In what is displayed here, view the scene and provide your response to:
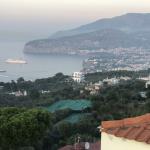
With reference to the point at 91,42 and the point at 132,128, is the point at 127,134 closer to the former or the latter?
the point at 132,128

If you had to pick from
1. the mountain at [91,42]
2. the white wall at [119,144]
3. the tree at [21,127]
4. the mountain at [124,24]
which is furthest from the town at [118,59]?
the white wall at [119,144]

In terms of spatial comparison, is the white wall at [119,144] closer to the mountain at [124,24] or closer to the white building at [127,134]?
the white building at [127,134]

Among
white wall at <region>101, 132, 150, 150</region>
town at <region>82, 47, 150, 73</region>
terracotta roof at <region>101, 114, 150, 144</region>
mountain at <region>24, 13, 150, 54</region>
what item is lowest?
town at <region>82, 47, 150, 73</region>

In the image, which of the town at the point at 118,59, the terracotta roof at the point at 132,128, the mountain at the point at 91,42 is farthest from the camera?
the mountain at the point at 91,42

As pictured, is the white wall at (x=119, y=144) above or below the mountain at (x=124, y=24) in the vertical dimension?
above

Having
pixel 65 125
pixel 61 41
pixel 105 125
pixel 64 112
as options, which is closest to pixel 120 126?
pixel 105 125

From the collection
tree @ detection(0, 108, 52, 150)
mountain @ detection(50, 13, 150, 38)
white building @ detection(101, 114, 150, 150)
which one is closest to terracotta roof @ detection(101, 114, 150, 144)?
white building @ detection(101, 114, 150, 150)

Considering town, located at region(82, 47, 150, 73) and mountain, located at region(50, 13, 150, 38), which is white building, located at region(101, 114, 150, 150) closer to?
town, located at region(82, 47, 150, 73)

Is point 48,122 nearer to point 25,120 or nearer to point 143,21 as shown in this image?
point 25,120
